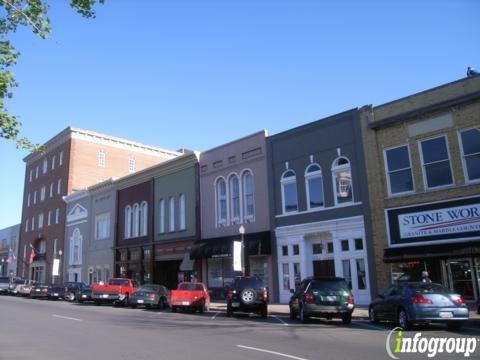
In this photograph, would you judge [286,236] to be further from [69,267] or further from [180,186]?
[69,267]

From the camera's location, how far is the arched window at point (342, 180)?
82.4ft

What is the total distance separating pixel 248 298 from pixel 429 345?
384 inches

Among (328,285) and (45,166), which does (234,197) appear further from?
(45,166)

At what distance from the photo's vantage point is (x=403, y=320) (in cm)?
1459

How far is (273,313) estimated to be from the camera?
2164 centimetres

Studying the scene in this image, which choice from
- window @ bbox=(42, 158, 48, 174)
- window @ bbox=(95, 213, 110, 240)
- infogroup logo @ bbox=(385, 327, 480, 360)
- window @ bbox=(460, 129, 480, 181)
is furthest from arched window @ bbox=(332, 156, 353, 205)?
window @ bbox=(42, 158, 48, 174)

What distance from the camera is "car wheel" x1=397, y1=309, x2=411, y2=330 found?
1439 centimetres

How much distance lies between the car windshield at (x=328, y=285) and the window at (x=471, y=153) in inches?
314

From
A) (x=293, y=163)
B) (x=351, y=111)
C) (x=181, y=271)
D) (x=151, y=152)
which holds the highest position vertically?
(x=151, y=152)

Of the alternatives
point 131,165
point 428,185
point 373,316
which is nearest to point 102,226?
point 131,165

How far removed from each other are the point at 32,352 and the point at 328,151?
19177mm

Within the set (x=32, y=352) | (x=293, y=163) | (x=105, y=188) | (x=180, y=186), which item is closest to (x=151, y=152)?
(x=105, y=188)

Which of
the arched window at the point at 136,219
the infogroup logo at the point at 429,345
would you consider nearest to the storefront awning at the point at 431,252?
the infogroup logo at the point at 429,345

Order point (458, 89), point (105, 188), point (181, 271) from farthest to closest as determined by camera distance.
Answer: point (105, 188)
point (181, 271)
point (458, 89)
